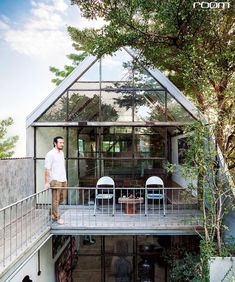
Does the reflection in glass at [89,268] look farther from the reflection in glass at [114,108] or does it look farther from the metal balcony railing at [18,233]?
the reflection in glass at [114,108]

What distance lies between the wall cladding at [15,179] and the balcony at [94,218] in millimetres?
290

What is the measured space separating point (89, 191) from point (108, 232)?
240 centimetres

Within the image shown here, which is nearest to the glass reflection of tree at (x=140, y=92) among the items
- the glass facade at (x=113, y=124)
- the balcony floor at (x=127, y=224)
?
the glass facade at (x=113, y=124)

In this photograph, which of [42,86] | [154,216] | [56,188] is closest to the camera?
[56,188]

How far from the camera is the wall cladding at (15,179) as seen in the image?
7.75 metres

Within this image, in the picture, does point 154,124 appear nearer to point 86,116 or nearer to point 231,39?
point 86,116

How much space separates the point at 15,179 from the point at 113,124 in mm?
3164

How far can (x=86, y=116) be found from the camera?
933cm

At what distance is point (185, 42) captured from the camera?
8.29m

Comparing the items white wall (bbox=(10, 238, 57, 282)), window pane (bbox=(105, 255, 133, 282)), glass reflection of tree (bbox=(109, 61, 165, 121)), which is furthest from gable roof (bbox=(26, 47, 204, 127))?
window pane (bbox=(105, 255, 133, 282))

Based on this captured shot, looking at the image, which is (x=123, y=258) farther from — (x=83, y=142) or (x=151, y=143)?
(x=83, y=142)

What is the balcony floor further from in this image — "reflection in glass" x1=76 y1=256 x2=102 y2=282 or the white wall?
"reflection in glass" x1=76 y1=256 x2=102 y2=282

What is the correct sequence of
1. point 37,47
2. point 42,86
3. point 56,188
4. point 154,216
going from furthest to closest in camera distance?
point 42,86, point 37,47, point 154,216, point 56,188

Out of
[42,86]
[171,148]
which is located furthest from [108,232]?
[42,86]
